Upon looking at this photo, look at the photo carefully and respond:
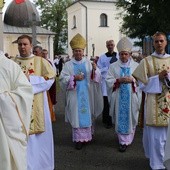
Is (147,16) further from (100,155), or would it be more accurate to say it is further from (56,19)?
(56,19)

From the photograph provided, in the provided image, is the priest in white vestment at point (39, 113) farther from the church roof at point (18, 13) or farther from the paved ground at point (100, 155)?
the church roof at point (18, 13)

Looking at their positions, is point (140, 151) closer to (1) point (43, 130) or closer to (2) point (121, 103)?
(2) point (121, 103)

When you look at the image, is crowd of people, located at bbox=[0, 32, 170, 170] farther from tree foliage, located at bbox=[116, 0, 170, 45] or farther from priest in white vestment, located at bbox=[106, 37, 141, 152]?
tree foliage, located at bbox=[116, 0, 170, 45]

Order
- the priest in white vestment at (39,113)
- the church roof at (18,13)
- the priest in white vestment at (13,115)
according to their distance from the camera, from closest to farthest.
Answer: the priest in white vestment at (13,115) → the priest in white vestment at (39,113) → the church roof at (18,13)

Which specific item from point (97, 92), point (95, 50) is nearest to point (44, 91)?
point (97, 92)

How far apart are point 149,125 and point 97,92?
218 centimetres

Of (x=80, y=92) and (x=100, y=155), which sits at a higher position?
(x=80, y=92)

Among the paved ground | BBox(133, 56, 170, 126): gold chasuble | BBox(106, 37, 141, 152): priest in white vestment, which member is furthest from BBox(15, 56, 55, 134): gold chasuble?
BBox(106, 37, 141, 152): priest in white vestment

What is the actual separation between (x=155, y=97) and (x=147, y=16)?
12.2m

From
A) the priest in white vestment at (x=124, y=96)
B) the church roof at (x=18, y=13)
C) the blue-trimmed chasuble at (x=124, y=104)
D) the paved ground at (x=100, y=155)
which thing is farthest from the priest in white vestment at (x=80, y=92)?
the church roof at (x=18, y=13)

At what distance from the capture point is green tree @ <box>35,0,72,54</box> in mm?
56719

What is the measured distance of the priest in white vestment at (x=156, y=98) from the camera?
5707 millimetres

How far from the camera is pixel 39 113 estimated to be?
5762 mm

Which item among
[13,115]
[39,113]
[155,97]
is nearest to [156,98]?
[155,97]
